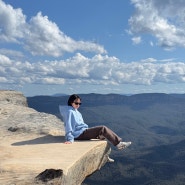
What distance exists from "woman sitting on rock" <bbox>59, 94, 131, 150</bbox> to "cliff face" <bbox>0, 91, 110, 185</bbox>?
549 mm

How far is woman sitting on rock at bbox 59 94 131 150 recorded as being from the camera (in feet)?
54.0

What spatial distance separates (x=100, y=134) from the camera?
16.7 meters

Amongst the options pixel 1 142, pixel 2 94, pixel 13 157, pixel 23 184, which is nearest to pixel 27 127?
pixel 1 142

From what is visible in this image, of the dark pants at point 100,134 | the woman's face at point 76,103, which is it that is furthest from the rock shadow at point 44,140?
the woman's face at point 76,103

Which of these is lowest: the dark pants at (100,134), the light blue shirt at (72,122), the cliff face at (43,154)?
the cliff face at (43,154)

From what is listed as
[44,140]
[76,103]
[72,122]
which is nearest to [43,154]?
[44,140]

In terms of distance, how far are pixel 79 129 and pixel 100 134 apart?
1.06 metres

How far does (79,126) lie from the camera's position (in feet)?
55.7

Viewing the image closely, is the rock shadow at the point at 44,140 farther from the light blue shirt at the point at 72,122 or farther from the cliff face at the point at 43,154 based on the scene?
the light blue shirt at the point at 72,122

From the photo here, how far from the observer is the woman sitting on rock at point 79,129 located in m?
16.5

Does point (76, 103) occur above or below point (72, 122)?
above

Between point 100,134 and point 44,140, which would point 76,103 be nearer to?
point 100,134

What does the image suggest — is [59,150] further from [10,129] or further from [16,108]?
[16,108]

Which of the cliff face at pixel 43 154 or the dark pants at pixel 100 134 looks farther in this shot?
the dark pants at pixel 100 134
